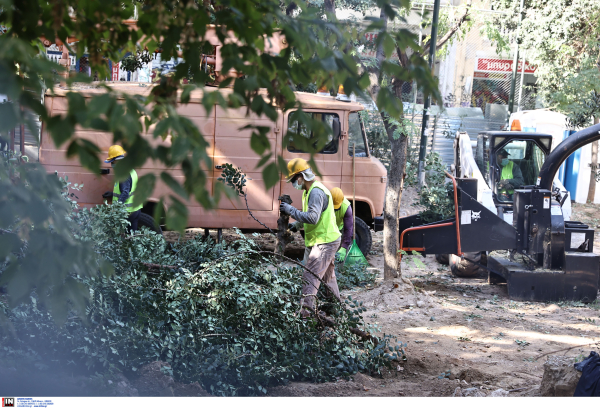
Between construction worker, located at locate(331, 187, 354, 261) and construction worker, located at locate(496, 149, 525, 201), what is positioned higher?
construction worker, located at locate(496, 149, 525, 201)

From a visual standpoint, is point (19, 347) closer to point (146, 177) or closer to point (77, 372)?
point (77, 372)

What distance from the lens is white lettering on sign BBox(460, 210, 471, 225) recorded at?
705cm

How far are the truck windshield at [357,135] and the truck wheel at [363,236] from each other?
0.98 meters

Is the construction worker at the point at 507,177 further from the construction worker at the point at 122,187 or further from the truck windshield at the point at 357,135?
the construction worker at the point at 122,187

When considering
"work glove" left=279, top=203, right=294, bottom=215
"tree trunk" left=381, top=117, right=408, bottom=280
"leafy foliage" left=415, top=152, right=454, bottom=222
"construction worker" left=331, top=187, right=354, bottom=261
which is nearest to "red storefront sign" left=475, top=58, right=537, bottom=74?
"leafy foliage" left=415, top=152, right=454, bottom=222

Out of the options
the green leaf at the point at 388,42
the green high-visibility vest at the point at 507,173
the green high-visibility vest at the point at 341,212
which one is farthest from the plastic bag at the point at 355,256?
the green leaf at the point at 388,42

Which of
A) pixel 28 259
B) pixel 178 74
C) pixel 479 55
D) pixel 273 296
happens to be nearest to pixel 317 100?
pixel 273 296

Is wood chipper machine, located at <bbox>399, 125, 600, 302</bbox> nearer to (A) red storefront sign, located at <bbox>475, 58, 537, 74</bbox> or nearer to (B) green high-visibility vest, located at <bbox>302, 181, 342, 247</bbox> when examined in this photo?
(B) green high-visibility vest, located at <bbox>302, 181, 342, 247</bbox>

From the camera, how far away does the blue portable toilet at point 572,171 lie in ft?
48.5

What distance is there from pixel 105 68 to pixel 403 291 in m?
5.15

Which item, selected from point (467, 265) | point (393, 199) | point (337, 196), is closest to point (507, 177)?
point (467, 265)

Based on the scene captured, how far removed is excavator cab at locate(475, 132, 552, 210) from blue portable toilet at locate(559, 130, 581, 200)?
7083mm

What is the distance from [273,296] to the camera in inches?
168

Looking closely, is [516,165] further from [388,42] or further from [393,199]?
[388,42]
